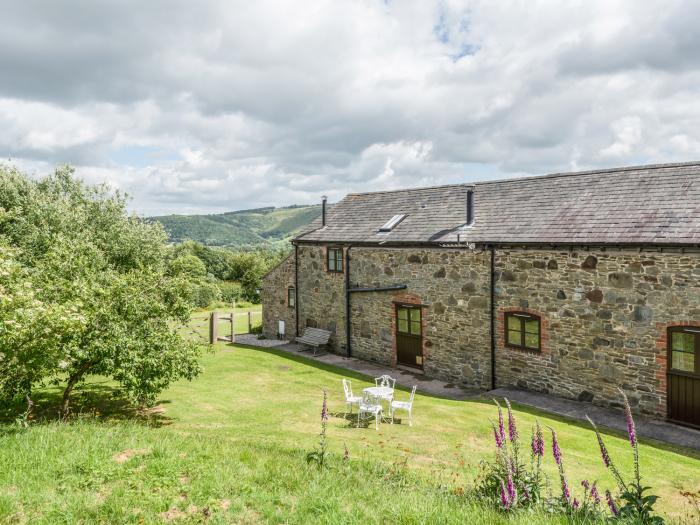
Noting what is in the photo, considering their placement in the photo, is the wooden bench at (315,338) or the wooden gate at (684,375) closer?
the wooden gate at (684,375)

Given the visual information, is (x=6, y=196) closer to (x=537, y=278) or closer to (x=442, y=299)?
(x=442, y=299)

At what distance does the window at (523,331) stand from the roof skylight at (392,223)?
21.4ft

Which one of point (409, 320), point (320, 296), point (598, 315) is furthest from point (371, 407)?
point (320, 296)

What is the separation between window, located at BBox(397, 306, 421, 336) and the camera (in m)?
18.5

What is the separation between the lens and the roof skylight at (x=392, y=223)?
2020 centimetres

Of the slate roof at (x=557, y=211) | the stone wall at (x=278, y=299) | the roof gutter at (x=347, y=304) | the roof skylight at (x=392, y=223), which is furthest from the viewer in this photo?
the stone wall at (x=278, y=299)

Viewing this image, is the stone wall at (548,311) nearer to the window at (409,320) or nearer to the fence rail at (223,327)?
the window at (409,320)

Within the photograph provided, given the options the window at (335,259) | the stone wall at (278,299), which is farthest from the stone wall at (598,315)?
the stone wall at (278,299)

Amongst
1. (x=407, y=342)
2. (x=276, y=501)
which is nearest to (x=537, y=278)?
(x=407, y=342)

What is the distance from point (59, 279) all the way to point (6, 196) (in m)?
16.4

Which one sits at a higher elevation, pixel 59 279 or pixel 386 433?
pixel 59 279

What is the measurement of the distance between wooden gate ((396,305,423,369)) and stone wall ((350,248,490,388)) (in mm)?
252

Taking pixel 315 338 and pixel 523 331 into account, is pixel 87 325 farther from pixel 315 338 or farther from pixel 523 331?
pixel 315 338

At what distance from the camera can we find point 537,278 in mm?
14781
